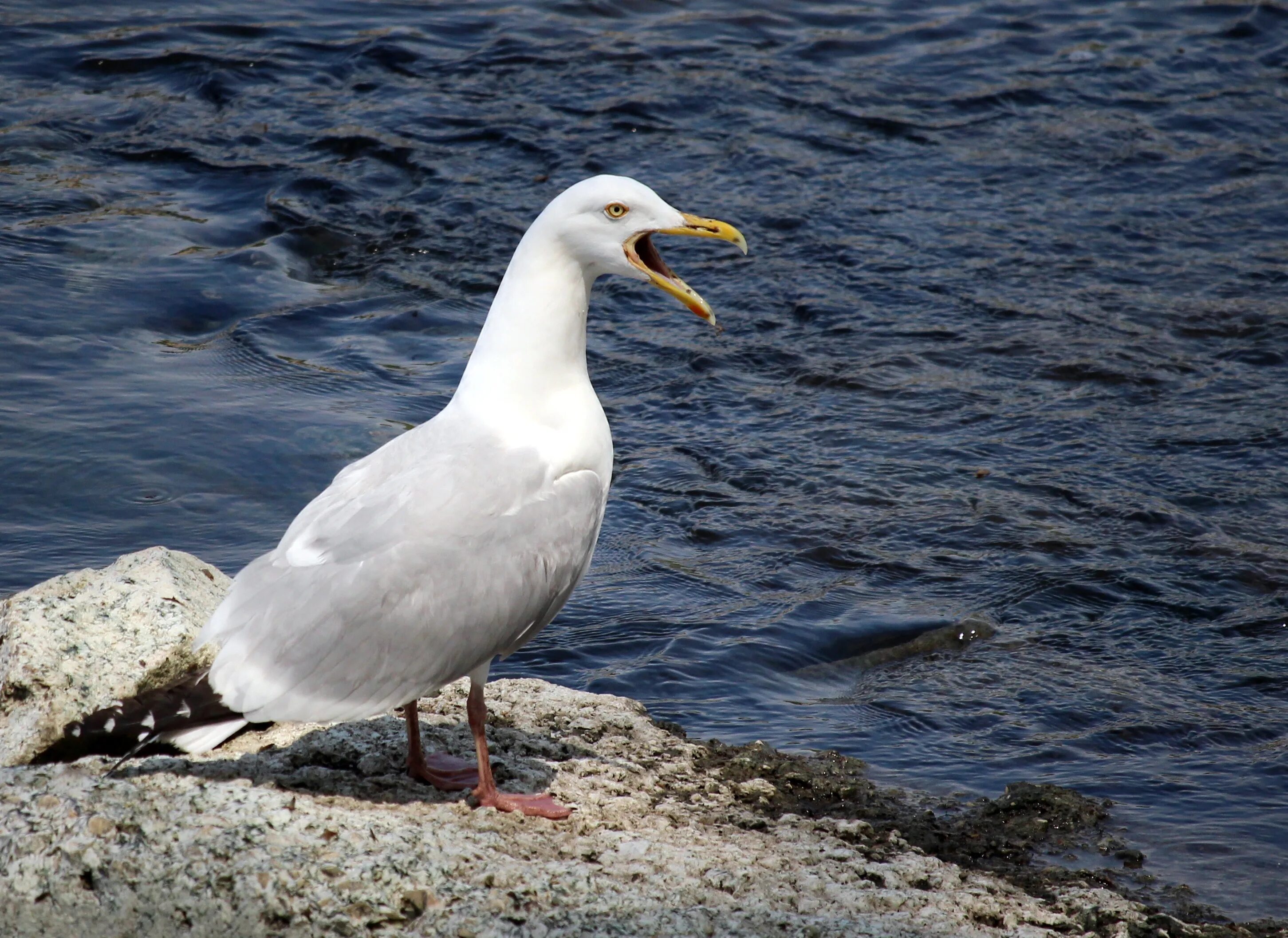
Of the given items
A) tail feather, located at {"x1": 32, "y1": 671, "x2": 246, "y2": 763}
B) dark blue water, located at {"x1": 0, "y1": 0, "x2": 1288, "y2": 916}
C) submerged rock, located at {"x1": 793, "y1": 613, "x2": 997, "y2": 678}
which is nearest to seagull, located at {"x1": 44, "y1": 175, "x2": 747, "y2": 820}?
tail feather, located at {"x1": 32, "y1": 671, "x2": 246, "y2": 763}

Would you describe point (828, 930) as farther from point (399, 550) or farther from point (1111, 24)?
point (1111, 24)

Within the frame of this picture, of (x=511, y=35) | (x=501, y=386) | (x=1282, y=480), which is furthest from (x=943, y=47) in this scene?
(x=501, y=386)

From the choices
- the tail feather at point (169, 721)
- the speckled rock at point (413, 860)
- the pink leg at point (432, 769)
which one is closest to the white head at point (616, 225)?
the pink leg at point (432, 769)

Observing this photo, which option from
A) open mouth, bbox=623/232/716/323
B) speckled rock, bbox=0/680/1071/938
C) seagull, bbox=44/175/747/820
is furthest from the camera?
open mouth, bbox=623/232/716/323

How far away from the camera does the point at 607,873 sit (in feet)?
12.5

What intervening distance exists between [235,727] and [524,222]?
6726mm

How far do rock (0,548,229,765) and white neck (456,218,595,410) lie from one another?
45.1 inches

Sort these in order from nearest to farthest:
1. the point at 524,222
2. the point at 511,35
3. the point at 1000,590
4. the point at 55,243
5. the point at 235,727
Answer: the point at 235,727, the point at 1000,590, the point at 55,243, the point at 524,222, the point at 511,35

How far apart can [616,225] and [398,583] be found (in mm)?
1256

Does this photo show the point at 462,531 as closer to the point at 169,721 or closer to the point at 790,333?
the point at 169,721

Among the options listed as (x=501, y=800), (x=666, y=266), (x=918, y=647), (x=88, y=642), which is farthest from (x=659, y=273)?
(x=918, y=647)

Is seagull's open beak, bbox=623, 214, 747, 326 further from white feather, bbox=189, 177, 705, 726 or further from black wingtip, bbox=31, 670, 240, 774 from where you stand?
black wingtip, bbox=31, 670, 240, 774

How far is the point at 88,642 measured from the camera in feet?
14.7

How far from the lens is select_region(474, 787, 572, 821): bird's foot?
4.17 metres
